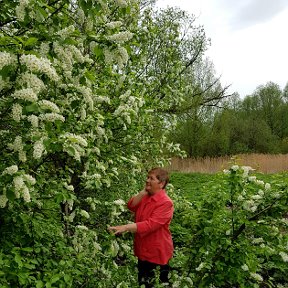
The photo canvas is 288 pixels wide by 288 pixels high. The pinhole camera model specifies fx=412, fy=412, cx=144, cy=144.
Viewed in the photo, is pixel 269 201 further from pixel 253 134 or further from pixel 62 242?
pixel 253 134

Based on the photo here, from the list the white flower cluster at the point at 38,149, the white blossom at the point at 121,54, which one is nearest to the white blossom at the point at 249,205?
the white blossom at the point at 121,54

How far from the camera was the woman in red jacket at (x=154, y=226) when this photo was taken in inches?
153

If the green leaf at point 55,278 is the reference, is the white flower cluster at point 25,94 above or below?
above

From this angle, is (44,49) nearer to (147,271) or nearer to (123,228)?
(123,228)

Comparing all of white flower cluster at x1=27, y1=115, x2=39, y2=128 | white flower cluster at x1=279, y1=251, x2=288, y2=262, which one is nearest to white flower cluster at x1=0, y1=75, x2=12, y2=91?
white flower cluster at x1=27, y1=115, x2=39, y2=128

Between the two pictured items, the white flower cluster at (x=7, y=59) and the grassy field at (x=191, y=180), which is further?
the grassy field at (x=191, y=180)

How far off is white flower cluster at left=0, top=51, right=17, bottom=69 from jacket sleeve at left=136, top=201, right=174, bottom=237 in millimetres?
1989

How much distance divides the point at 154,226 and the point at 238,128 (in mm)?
26524

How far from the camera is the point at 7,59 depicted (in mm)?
2281

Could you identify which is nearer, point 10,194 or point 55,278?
point 10,194

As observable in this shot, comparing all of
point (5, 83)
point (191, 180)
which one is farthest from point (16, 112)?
point (191, 180)

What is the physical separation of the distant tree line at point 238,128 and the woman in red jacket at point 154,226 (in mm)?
16473

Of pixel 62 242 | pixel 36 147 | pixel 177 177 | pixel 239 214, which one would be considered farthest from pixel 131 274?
pixel 177 177

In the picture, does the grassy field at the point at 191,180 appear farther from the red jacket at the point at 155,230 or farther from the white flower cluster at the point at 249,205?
the white flower cluster at the point at 249,205
